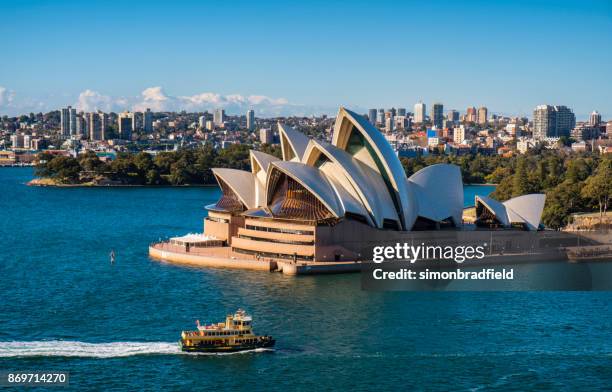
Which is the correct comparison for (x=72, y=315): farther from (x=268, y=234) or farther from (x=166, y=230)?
(x=166, y=230)

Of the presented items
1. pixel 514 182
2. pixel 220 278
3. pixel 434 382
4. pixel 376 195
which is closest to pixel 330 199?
pixel 376 195

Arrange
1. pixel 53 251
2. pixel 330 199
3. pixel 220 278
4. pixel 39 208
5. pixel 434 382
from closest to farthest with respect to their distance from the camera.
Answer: pixel 434 382
pixel 220 278
pixel 330 199
pixel 53 251
pixel 39 208

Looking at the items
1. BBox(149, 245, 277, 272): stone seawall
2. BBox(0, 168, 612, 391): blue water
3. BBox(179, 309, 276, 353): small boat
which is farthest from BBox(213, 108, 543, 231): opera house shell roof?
BBox(179, 309, 276, 353): small boat

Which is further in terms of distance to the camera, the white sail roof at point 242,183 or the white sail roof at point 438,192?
the white sail roof at point 242,183

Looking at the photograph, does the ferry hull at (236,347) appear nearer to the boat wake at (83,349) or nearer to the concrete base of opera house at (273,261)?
the boat wake at (83,349)

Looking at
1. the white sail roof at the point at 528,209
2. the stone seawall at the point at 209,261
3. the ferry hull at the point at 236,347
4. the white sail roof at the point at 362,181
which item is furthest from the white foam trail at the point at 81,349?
the white sail roof at the point at 528,209

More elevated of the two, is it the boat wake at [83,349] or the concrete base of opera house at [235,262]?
the concrete base of opera house at [235,262]
